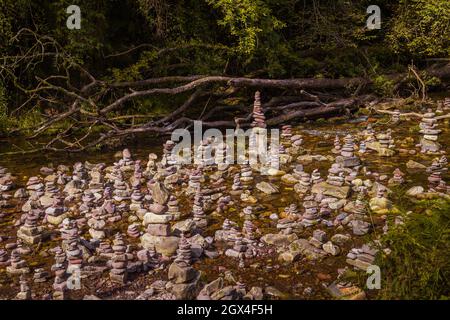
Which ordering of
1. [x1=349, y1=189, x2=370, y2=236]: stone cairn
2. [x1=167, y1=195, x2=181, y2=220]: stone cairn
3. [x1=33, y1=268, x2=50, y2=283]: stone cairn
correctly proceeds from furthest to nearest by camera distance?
1. [x1=167, y1=195, x2=181, y2=220]: stone cairn
2. [x1=349, y1=189, x2=370, y2=236]: stone cairn
3. [x1=33, y1=268, x2=50, y2=283]: stone cairn

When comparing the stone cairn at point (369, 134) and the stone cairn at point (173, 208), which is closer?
the stone cairn at point (173, 208)

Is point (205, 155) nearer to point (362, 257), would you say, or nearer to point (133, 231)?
point (133, 231)

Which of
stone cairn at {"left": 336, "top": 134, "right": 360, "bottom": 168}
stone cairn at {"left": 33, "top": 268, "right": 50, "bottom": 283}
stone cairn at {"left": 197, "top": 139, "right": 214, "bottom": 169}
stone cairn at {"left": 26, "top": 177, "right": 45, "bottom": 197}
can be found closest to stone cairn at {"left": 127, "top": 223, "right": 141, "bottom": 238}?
stone cairn at {"left": 33, "top": 268, "right": 50, "bottom": 283}

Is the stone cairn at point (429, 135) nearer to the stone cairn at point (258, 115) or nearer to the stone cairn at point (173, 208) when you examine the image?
the stone cairn at point (258, 115)

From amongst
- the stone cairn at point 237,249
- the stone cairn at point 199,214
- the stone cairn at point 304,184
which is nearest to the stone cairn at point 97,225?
the stone cairn at point 199,214

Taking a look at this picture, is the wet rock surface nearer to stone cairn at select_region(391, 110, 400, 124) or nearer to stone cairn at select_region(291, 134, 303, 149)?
stone cairn at select_region(291, 134, 303, 149)

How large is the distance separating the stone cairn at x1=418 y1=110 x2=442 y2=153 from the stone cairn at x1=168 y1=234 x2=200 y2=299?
20.9 feet

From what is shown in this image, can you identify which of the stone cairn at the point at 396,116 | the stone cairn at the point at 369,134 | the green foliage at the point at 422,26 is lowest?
the stone cairn at the point at 369,134

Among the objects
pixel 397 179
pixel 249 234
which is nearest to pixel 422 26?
pixel 397 179

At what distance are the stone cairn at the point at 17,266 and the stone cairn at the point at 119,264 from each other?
1.16 metres

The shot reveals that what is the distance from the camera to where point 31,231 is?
7.11 metres

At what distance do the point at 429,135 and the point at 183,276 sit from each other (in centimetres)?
747

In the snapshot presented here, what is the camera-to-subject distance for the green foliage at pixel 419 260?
4.77 meters

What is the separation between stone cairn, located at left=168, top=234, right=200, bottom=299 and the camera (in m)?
5.35
